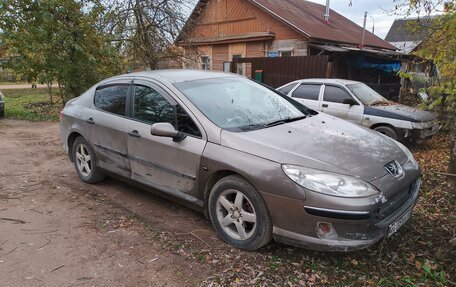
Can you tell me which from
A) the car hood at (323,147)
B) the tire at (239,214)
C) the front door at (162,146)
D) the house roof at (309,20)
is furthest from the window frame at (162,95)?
the house roof at (309,20)

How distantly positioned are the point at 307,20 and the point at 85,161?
16887mm

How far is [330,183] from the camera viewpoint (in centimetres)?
279

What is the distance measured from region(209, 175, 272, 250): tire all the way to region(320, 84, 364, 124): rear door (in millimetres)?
5302

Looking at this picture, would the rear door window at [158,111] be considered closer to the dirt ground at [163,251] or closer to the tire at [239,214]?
the tire at [239,214]

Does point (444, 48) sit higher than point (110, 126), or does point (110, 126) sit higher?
point (444, 48)

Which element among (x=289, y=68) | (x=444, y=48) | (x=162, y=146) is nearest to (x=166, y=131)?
(x=162, y=146)

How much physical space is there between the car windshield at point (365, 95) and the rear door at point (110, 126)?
537cm

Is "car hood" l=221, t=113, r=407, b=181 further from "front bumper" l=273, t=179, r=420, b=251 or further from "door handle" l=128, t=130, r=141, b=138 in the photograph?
"door handle" l=128, t=130, r=141, b=138

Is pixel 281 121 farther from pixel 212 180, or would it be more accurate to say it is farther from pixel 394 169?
pixel 394 169

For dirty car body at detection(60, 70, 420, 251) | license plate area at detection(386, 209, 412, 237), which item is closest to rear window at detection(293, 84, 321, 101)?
dirty car body at detection(60, 70, 420, 251)

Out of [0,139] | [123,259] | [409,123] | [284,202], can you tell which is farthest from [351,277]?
[0,139]

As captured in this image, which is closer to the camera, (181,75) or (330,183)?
(330,183)

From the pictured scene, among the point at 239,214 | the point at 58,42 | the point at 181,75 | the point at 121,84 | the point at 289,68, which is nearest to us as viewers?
the point at 239,214

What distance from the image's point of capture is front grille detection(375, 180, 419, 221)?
9.29 ft
